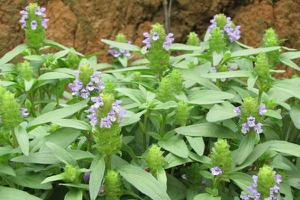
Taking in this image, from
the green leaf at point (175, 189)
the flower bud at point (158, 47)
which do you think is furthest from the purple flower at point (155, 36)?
the green leaf at point (175, 189)

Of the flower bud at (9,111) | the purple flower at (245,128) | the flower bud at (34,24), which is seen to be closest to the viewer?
the flower bud at (9,111)

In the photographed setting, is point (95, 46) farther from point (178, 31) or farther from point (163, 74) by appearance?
point (163, 74)

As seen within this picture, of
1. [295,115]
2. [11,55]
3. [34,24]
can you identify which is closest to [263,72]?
[295,115]

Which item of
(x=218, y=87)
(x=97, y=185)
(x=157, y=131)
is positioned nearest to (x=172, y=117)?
(x=157, y=131)

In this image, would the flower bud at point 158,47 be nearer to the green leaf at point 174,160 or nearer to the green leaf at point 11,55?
the green leaf at point 174,160

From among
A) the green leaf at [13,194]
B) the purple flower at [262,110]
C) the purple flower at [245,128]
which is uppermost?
the purple flower at [262,110]

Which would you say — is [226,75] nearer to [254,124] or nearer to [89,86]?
[254,124]
